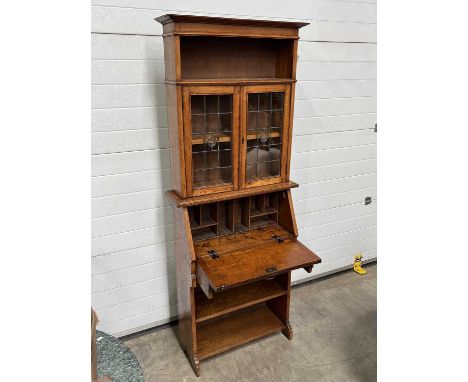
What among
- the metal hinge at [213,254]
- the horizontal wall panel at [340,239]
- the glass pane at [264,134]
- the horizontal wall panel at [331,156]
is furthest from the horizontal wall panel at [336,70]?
the metal hinge at [213,254]

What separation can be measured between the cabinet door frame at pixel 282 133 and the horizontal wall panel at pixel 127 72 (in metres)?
0.63

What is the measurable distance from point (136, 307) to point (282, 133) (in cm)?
171

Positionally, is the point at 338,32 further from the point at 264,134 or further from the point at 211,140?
the point at 211,140

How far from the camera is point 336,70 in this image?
3250 millimetres

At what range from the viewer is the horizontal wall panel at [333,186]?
343 centimetres

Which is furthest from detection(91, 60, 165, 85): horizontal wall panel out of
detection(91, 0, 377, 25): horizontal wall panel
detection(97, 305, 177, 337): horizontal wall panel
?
detection(97, 305, 177, 337): horizontal wall panel

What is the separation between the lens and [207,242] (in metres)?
2.58

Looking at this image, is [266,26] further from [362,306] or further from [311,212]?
[362,306]

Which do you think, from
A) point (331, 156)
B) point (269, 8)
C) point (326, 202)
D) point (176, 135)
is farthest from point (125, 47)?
point (326, 202)

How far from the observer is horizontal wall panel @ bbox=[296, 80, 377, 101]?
315 centimetres

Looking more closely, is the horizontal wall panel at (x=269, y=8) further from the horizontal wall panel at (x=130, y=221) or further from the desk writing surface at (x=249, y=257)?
the desk writing surface at (x=249, y=257)

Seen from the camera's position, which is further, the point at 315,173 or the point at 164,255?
the point at 315,173
